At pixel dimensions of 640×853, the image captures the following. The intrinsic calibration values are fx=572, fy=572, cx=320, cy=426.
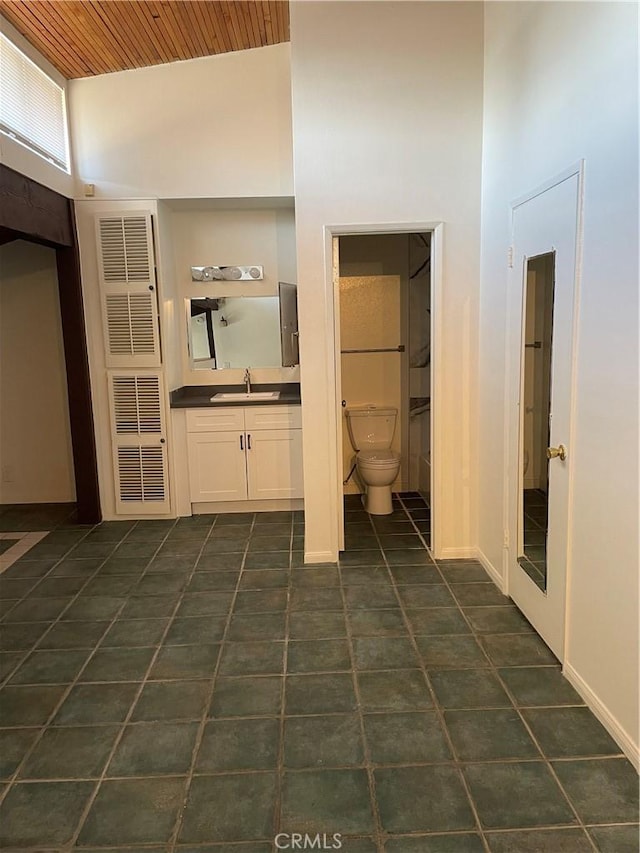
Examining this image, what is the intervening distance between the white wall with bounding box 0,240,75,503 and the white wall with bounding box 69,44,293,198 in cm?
89

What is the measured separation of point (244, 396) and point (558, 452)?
2.75 m

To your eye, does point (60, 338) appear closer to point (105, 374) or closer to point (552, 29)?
point (105, 374)

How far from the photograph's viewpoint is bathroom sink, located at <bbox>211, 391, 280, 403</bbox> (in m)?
4.44

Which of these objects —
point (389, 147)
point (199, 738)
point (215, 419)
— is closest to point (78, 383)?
point (215, 419)

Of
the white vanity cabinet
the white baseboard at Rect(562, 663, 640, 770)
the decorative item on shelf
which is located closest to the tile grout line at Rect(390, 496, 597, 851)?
the white baseboard at Rect(562, 663, 640, 770)

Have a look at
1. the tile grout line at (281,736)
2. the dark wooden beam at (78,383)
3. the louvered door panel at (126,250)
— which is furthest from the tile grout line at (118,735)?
the louvered door panel at (126,250)

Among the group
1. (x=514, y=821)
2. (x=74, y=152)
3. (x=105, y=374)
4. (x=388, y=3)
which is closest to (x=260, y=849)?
(x=514, y=821)

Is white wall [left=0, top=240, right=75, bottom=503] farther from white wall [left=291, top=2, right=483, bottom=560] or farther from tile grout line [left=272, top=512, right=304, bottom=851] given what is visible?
tile grout line [left=272, top=512, right=304, bottom=851]

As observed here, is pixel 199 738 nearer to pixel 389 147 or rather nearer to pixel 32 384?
pixel 389 147

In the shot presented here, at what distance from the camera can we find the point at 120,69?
157 inches

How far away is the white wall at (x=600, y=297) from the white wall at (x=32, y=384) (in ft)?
12.2

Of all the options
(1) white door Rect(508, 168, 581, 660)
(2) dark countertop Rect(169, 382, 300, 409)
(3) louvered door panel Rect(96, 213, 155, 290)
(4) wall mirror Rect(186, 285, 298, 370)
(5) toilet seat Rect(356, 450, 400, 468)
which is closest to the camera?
(1) white door Rect(508, 168, 581, 660)

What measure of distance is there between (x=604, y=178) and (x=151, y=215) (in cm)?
318

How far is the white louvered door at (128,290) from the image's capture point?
416cm
